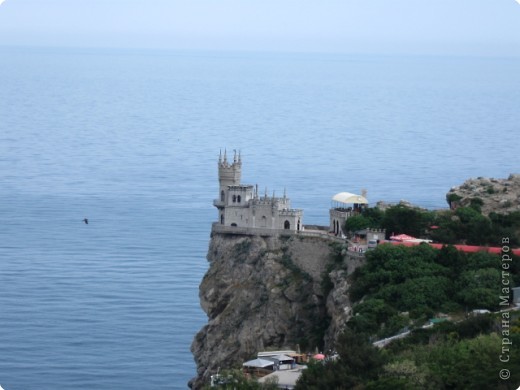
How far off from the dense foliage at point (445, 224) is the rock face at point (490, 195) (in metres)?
3.02

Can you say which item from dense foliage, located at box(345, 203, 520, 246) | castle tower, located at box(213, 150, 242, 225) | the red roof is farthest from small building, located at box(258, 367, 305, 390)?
castle tower, located at box(213, 150, 242, 225)

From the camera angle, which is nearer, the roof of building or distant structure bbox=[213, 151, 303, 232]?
the roof of building

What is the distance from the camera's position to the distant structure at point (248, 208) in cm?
8062

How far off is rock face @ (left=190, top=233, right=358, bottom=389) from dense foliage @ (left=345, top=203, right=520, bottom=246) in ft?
9.60

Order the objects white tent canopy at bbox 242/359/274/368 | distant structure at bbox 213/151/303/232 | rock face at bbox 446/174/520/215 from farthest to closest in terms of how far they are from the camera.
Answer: rock face at bbox 446/174/520/215
distant structure at bbox 213/151/303/232
white tent canopy at bbox 242/359/274/368

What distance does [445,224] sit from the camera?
8069 centimetres

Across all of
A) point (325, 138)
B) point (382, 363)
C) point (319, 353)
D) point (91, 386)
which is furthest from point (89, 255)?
point (325, 138)

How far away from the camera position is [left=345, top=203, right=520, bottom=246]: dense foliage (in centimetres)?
7975

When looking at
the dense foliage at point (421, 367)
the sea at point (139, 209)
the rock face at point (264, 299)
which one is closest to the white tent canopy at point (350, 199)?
the rock face at point (264, 299)

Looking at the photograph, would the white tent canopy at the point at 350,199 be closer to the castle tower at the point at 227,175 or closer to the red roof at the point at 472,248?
the castle tower at the point at 227,175

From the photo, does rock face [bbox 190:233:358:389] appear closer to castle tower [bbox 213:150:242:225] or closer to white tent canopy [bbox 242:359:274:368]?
castle tower [bbox 213:150:242:225]

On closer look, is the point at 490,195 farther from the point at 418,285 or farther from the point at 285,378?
the point at 285,378

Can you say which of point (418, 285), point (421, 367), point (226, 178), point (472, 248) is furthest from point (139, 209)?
point (421, 367)

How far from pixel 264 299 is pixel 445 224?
28.2ft
